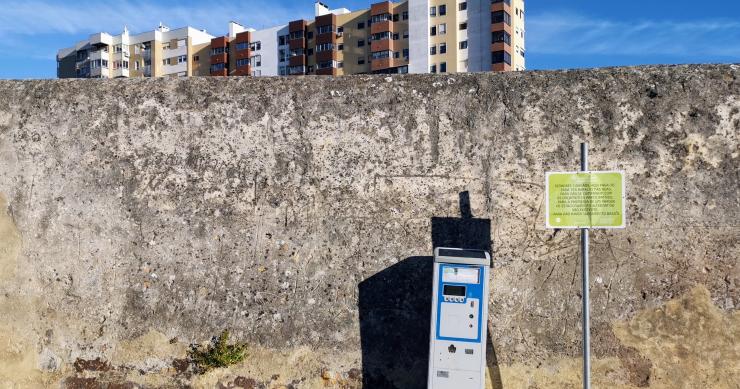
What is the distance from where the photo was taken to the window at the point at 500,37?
55.2m

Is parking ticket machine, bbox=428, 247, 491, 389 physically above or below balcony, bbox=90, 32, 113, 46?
below

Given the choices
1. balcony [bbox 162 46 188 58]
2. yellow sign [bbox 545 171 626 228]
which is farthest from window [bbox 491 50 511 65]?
yellow sign [bbox 545 171 626 228]

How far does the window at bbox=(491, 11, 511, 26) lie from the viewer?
55.3 meters

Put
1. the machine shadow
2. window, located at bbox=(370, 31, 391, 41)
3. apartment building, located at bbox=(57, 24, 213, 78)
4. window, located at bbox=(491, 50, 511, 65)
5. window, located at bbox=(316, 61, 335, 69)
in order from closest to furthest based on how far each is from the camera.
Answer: the machine shadow < window, located at bbox=(491, 50, 511, 65) < window, located at bbox=(370, 31, 391, 41) < window, located at bbox=(316, 61, 335, 69) < apartment building, located at bbox=(57, 24, 213, 78)

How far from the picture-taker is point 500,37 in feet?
182

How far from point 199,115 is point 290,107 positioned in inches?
34.2

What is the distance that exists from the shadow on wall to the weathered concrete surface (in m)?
0.02

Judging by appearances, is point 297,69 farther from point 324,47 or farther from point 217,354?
point 217,354

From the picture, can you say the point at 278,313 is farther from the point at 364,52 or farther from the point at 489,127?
the point at 364,52

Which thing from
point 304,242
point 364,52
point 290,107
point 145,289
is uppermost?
point 364,52

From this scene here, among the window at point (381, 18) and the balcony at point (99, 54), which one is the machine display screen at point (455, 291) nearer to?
the window at point (381, 18)

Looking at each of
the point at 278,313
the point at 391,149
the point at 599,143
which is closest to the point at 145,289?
the point at 278,313

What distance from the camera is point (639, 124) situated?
18.6ft

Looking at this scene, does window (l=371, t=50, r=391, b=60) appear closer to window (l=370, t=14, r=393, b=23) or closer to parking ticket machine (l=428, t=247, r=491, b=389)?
window (l=370, t=14, r=393, b=23)
